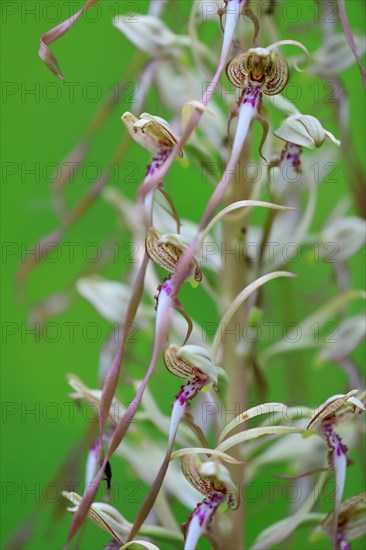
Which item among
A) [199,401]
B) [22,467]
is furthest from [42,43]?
[22,467]

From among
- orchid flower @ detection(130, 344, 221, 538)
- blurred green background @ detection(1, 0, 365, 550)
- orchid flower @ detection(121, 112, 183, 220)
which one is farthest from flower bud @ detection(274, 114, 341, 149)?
blurred green background @ detection(1, 0, 365, 550)

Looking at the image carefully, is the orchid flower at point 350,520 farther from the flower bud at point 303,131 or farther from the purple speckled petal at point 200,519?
the flower bud at point 303,131

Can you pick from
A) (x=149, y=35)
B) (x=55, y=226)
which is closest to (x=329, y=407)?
(x=149, y=35)

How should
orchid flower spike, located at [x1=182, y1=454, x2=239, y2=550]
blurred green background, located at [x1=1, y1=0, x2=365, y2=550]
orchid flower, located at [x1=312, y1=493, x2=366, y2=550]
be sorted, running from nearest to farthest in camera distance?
1. orchid flower spike, located at [x1=182, y1=454, x2=239, y2=550]
2. orchid flower, located at [x1=312, y1=493, x2=366, y2=550]
3. blurred green background, located at [x1=1, y1=0, x2=365, y2=550]

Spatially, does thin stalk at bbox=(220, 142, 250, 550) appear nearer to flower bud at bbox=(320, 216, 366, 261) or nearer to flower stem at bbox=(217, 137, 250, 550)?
flower stem at bbox=(217, 137, 250, 550)

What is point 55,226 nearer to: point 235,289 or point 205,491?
point 235,289

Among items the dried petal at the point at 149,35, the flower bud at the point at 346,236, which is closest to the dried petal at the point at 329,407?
the flower bud at the point at 346,236

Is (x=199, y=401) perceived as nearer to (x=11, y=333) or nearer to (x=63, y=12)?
(x=11, y=333)
